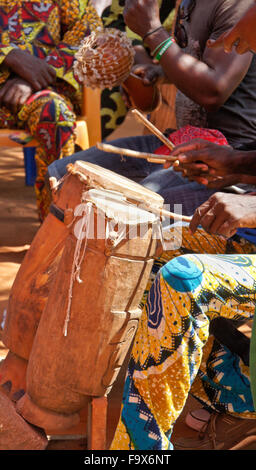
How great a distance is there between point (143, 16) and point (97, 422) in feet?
5.15

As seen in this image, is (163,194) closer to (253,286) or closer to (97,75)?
(253,286)

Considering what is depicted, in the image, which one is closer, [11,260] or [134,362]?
[134,362]

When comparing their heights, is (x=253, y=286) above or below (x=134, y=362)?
above

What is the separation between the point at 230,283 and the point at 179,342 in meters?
0.21

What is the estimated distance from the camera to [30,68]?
407 cm

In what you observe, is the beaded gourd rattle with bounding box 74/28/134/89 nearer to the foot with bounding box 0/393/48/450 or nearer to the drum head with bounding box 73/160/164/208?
the drum head with bounding box 73/160/164/208

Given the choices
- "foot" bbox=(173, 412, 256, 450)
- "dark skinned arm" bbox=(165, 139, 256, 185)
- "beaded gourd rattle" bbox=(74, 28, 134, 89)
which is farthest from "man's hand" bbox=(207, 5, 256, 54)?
"beaded gourd rattle" bbox=(74, 28, 134, 89)

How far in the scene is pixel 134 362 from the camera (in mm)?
1685

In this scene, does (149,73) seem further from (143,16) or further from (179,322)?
(179,322)

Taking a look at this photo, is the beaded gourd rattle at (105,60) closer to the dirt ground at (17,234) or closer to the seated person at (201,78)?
the seated person at (201,78)

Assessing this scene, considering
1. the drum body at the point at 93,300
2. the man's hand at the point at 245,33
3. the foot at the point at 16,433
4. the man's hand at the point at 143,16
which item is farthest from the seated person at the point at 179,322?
the man's hand at the point at 143,16

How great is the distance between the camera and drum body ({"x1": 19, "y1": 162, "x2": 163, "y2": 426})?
1.75 metres

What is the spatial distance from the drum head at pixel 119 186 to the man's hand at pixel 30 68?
2.26 m

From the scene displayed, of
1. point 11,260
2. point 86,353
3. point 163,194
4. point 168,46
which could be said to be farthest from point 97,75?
point 86,353
